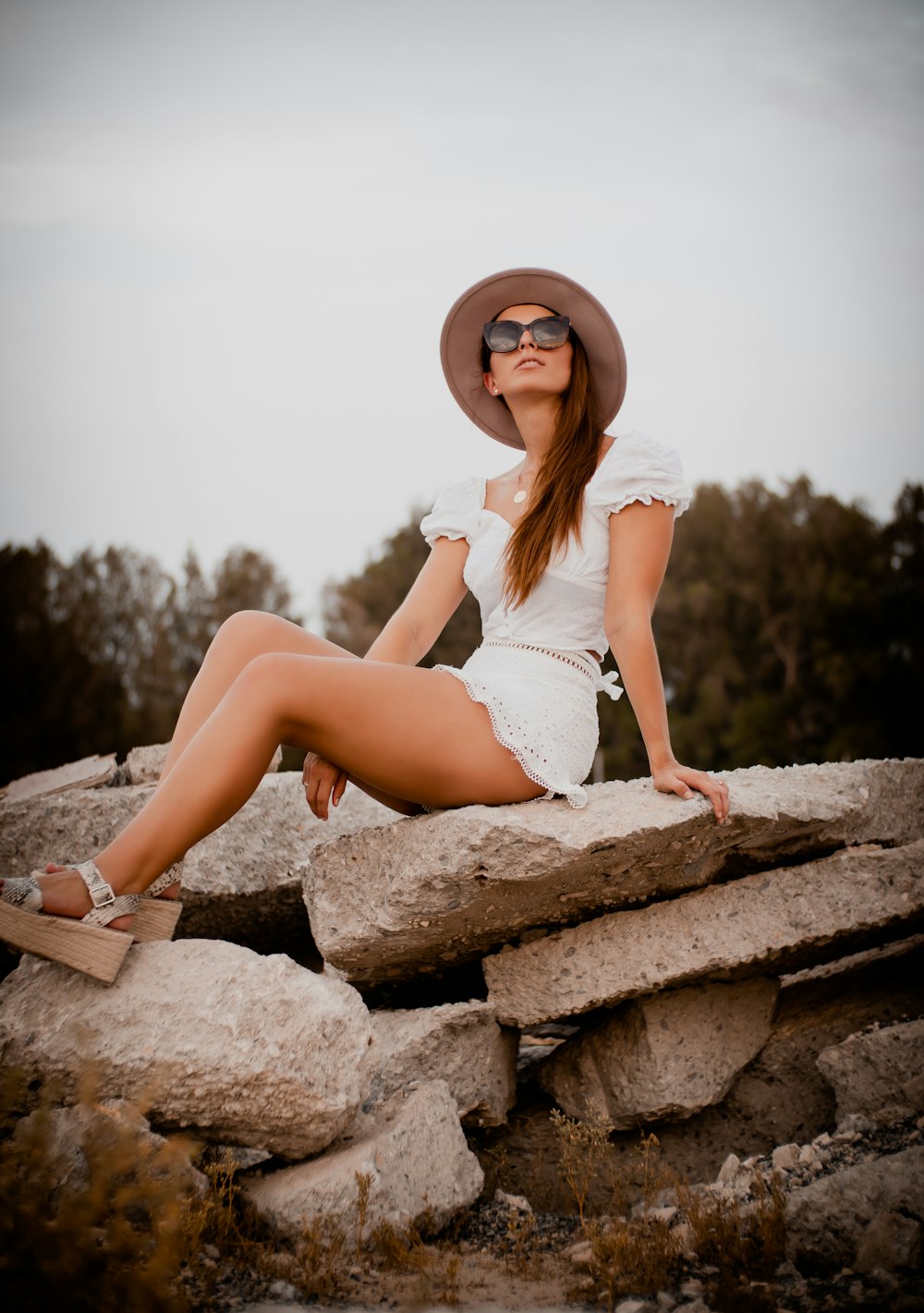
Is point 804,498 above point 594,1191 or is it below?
above

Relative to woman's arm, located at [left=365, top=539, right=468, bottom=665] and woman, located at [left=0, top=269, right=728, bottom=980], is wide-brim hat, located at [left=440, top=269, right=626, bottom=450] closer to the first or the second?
woman, located at [left=0, top=269, right=728, bottom=980]

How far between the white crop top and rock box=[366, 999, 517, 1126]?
142 cm

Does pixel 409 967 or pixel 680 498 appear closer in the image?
pixel 680 498

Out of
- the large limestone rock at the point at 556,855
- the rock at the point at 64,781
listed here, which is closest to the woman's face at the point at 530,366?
the large limestone rock at the point at 556,855

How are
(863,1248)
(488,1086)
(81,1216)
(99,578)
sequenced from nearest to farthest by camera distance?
1. (81,1216)
2. (863,1248)
3. (488,1086)
4. (99,578)

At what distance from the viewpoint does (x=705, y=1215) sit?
2.78 metres

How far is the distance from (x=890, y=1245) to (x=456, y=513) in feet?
9.07

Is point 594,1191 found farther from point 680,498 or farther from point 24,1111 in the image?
point 680,498

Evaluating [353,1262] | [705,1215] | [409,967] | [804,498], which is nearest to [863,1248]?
[705,1215]

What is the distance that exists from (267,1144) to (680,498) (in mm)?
2460

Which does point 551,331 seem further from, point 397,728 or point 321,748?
point 321,748

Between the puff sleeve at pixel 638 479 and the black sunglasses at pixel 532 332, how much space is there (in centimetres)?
53

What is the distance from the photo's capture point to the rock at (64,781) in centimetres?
459

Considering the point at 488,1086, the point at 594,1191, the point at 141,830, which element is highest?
the point at 141,830
